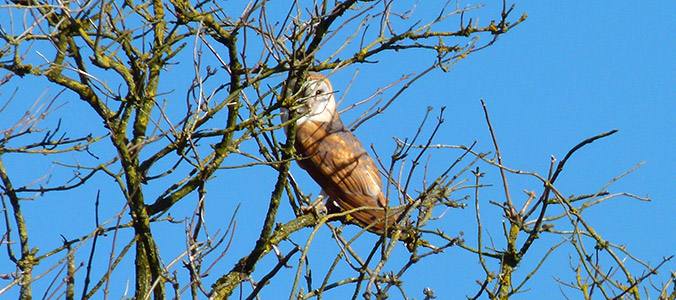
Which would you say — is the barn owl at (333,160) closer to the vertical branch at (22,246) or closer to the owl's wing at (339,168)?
the owl's wing at (339,168)

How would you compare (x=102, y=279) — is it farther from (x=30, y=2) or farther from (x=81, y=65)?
(x=30, y=2)

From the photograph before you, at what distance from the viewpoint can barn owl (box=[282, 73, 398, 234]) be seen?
23.5 ft

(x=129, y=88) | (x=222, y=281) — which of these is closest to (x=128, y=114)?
(x=129, y=88)

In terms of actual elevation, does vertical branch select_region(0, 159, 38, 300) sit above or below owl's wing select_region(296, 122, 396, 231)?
below

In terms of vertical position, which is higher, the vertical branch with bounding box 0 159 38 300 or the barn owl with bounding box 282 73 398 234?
the barn owl with bounding box 282 73 398 234

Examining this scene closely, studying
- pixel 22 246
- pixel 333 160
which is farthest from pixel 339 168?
pixel 22 246

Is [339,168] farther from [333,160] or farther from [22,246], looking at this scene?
[22,246]

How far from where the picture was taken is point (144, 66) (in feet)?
15.6

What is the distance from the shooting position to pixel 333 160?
23.7ft

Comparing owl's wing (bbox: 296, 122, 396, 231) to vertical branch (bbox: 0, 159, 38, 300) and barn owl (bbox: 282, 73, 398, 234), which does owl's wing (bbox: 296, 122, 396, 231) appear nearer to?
barn owl (bbox: 282, 73, 398, 234)

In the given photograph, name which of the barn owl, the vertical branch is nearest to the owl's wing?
the barn owl

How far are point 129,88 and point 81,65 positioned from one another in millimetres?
227

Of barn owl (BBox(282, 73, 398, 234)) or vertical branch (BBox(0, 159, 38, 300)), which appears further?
barn owl (BBox(282, 73, 398, 234))

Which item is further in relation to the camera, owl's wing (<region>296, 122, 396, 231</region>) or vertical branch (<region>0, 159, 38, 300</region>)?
owl's wing (<region>296, 122, 396, 231</region>)
